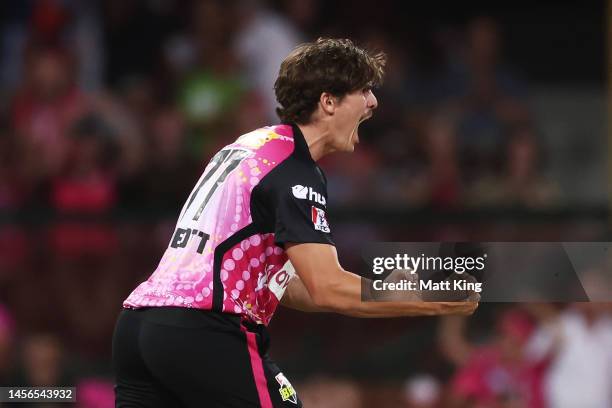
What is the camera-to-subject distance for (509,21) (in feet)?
30.4

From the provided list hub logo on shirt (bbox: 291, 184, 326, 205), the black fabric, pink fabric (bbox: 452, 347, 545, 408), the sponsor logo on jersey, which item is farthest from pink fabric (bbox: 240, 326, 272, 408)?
pink fabric (bbox: 452, 347, 545, 408)

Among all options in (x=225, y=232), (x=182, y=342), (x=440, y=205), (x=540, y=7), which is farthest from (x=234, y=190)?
(x=540, y=7)

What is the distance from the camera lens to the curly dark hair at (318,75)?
3787 millimetres

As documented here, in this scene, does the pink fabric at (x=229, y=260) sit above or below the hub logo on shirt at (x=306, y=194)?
below

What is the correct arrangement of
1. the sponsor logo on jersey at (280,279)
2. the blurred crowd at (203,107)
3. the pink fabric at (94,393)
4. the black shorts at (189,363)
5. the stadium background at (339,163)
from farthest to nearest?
the blurred crowd at (203,107) → the stadium background at (339,163) → the pink fabric at (94,393) → the sponsor logo on jersey at (280,279) → the black shorts at (189,363)

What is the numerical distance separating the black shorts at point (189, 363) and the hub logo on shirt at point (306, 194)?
0.42 m

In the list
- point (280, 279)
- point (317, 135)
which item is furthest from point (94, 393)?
point (317, 135)

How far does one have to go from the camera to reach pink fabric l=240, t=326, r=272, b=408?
354cm

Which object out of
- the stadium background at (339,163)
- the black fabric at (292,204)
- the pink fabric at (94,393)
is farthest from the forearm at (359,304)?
the pink fabric at (94,393)

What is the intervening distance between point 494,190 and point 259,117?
1725 millimetres

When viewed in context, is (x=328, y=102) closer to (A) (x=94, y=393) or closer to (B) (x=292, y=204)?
(B) (x=292, y=204)

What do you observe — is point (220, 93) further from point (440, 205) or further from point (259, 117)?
point (440, 205)

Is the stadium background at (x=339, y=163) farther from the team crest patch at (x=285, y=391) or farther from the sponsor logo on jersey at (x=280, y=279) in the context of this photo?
the team crest patch at (x=285, y=391)

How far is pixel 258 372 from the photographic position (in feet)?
11.7
